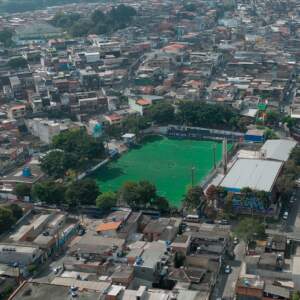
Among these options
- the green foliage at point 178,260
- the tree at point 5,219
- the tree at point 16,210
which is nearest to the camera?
the green foliage at point 178,260

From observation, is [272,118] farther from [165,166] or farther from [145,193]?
[145,193]

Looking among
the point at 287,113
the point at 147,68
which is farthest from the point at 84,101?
the point at 287,113

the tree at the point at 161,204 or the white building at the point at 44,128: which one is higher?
the tree at the point at 161,204

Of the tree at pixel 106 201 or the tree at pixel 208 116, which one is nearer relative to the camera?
the tree at pixel 106 201

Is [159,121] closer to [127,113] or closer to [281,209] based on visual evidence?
[127,113]

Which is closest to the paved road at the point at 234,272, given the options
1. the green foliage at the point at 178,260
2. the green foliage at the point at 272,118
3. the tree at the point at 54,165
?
the green foliage at the point at 178,260

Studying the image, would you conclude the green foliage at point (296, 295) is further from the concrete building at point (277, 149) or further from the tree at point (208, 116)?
the tree at point (208, 116)
